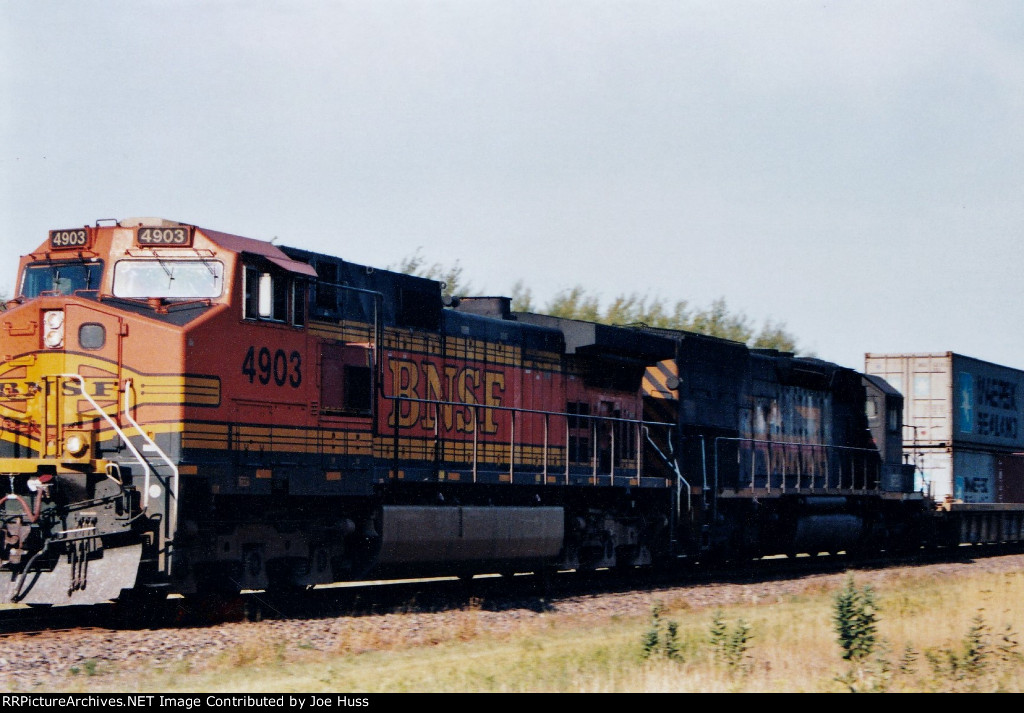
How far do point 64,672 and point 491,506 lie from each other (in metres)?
7.13

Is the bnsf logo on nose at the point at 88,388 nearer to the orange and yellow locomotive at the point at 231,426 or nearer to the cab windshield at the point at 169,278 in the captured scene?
the orange and yellow locomotive at the point at 231,426

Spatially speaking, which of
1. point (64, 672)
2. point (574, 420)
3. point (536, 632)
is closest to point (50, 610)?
point (64, 672)

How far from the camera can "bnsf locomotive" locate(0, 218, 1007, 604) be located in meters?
11.5

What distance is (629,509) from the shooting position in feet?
Result: 60.7

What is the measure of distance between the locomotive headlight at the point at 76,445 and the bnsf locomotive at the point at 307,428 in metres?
0.02

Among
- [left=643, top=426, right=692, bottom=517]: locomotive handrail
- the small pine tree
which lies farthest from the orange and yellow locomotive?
the small pine tree

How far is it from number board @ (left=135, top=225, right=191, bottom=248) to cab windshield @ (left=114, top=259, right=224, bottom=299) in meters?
0.17

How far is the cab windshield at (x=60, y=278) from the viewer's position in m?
12.3

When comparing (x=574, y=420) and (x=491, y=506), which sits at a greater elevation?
(x=574, y=420)

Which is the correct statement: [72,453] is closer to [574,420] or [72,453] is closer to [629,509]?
[574,420]

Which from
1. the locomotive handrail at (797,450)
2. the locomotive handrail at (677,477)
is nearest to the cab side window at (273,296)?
the locomotive handrail at (677,477)

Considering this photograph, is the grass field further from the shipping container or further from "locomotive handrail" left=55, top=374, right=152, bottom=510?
the shipping container

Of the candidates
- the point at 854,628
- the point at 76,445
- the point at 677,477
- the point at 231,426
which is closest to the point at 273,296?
the point at 231,426

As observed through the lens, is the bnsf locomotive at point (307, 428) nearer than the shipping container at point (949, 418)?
Yes
